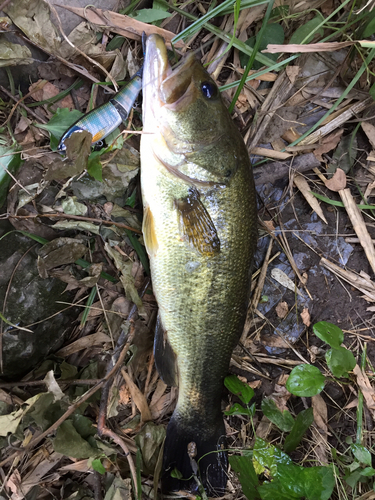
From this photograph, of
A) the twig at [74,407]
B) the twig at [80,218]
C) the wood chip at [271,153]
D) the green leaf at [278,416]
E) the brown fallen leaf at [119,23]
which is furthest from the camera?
the wood chip at [271,153]

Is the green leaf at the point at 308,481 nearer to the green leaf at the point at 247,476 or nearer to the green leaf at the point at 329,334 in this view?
the green leaf at the point at 247,476

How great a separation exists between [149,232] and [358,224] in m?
1.65

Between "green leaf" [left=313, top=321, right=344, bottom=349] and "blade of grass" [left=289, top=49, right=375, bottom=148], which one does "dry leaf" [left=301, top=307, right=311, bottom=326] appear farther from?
"blade of grass" [left=289, top=49, right=375, bottom=148]

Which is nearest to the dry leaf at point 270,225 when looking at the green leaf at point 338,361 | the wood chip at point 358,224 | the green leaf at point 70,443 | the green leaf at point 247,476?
the wood chip at point 358,224

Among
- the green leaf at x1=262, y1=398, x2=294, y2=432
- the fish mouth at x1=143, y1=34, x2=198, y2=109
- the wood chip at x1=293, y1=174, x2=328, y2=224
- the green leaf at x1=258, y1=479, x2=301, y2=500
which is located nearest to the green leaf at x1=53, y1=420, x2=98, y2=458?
the green leaf at x1=258, y1=479, x2=301, y2=500

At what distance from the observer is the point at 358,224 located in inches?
106

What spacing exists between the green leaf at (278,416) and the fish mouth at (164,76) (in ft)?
6.82

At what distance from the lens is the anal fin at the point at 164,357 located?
233cm

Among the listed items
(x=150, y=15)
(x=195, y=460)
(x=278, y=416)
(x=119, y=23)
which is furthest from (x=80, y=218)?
(x=278, y=416)

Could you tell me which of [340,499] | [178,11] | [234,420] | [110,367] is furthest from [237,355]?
[178,11]

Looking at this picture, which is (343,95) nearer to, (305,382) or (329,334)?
(329,334)

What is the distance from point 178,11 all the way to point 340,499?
348 centimetres

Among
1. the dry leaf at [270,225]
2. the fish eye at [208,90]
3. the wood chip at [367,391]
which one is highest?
the fish eye at [208,90]

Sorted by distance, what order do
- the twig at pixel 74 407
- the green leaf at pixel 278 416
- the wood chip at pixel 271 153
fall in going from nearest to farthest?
the twig at pixel 74 407
the green leaf at pixel 278 416
the wood chip at pixel 271 153
